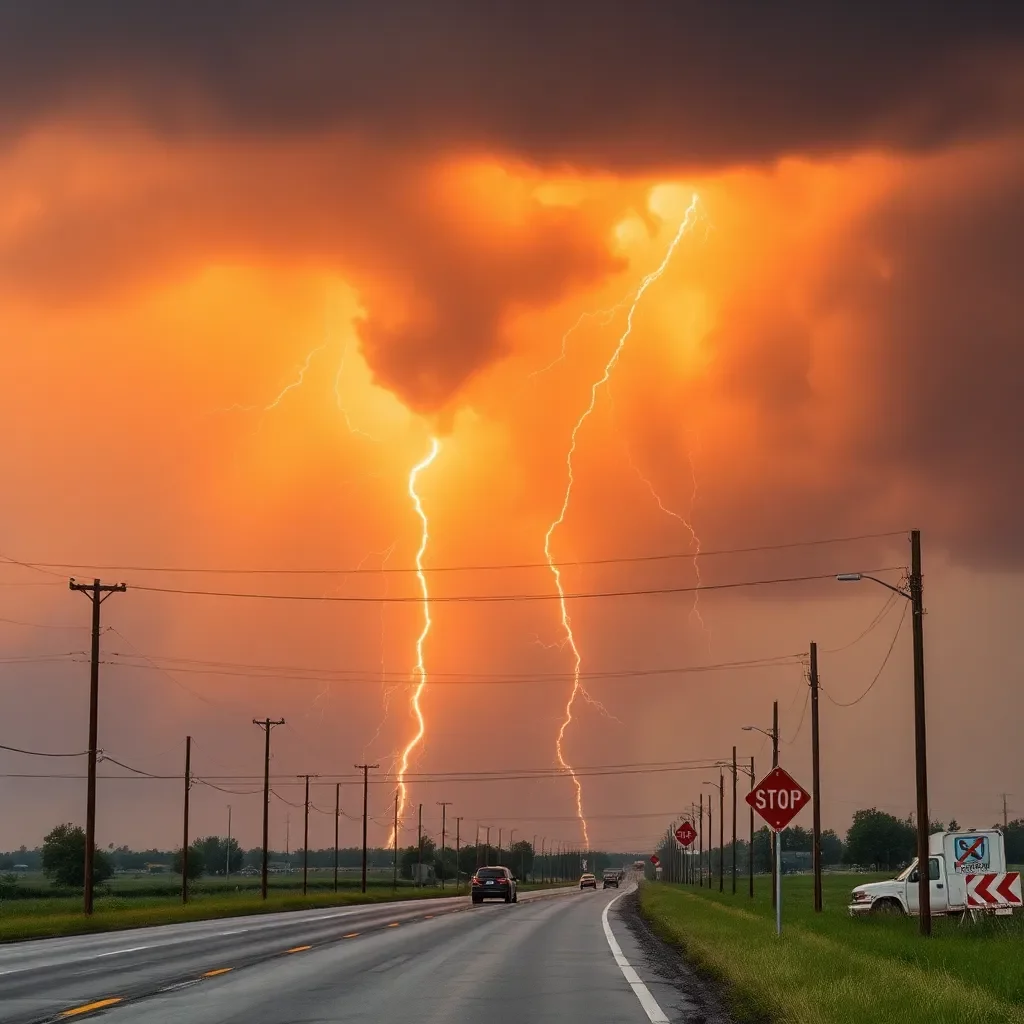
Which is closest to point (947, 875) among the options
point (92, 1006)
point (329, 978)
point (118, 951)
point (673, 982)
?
point (673, 982)

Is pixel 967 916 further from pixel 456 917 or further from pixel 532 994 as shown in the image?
pixel 532 994

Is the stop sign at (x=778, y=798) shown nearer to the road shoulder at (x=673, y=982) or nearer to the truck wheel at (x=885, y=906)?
the road shoulder at (x=673, y=982)

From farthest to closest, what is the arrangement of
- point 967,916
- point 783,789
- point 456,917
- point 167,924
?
point 456,917, point 167,924, point 967,916, point 783,789

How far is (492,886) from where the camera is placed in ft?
254

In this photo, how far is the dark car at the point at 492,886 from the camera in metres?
76.8

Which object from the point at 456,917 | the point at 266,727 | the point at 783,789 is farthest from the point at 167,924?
the point at 266,727

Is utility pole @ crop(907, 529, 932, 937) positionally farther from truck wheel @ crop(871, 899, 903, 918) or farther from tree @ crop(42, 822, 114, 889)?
tree @ crop(42, 822, 114, 889)

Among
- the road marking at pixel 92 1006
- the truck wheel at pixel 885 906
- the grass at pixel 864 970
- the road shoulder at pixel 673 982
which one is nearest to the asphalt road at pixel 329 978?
the road marking at pixel 92 1006

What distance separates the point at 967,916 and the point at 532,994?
28844mm

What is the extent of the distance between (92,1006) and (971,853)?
3695 centimetres

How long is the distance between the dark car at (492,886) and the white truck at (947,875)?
99.8ft

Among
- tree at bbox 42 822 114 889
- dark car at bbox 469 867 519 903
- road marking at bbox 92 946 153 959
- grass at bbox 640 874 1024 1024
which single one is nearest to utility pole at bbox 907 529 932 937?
grass at bbox 640 874 1024 1024

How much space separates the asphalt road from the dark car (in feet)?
122

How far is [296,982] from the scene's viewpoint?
22.2 m
